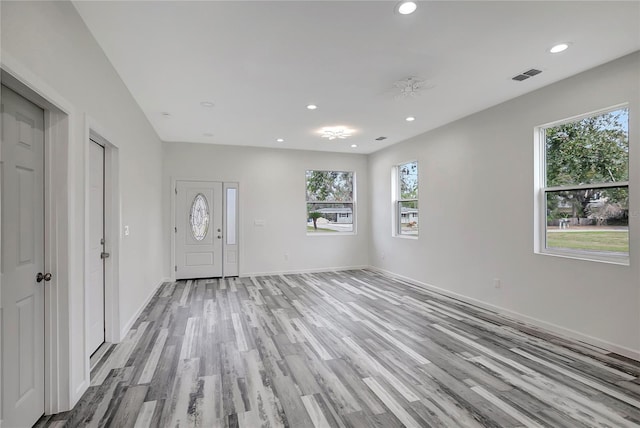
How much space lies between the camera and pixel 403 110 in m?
4.37

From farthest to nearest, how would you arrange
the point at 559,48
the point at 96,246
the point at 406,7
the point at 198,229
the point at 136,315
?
the point at 198,229
the point at 136,315
the point at 96,246
the point at 559,48
the point at 406,7

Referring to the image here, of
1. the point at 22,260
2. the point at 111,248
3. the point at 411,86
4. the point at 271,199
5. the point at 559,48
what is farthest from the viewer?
the point at 271,199

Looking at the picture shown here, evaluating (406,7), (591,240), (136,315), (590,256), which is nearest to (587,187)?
(591,240)

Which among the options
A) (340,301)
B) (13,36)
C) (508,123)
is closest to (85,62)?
(13,36)

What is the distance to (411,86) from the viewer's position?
343 centimetres

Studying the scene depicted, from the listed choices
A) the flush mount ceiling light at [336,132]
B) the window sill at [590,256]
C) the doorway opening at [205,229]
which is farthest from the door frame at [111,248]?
the window sill at [590,256]

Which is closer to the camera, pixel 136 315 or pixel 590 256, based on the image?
pixel 590 256

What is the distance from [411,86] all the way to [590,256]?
2.60m

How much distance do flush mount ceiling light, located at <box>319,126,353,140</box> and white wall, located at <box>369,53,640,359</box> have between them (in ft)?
4.44

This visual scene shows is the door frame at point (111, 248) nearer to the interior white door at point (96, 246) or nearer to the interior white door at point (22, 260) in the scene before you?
the interior white door at point (96, 246)

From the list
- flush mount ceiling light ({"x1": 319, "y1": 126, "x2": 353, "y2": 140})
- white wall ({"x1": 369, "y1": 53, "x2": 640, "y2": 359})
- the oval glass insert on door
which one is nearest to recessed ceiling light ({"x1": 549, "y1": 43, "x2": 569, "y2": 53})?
white wall ({"x1": 369, "y1": 53, "x2": 640, "y2": 359})

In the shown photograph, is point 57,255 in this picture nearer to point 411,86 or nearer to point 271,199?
point 411,86

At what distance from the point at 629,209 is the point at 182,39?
4.27 meters

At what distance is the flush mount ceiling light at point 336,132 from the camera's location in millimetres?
5254
